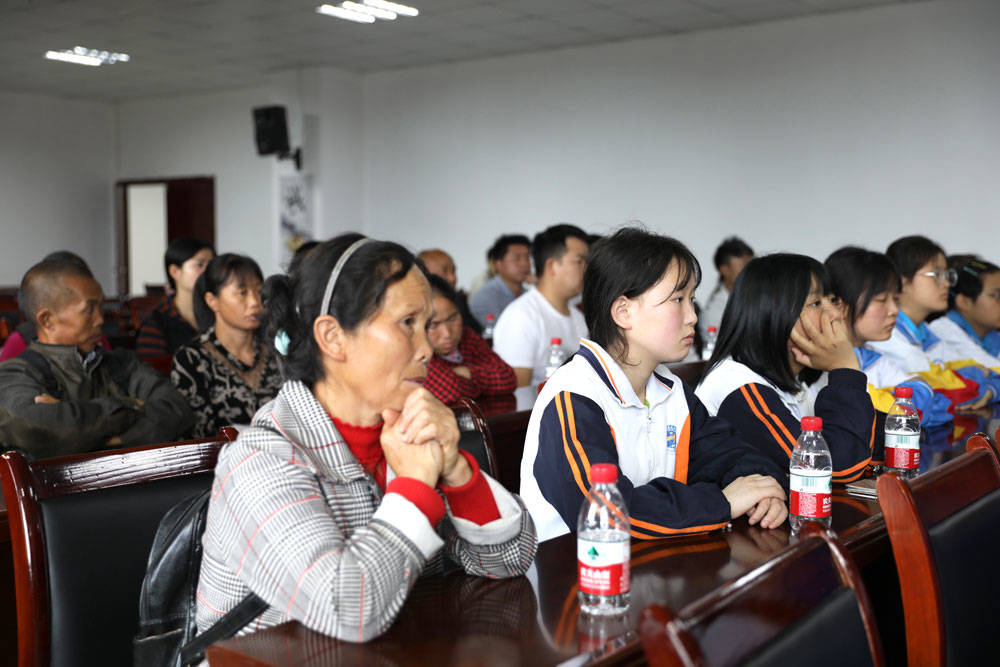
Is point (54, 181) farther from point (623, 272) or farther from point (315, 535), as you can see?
point (315, 535)

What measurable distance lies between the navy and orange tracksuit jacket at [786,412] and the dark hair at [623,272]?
1.05 ft

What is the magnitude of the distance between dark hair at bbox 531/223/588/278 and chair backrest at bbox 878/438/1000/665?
292 cm

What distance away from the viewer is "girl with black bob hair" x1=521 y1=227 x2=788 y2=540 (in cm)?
160

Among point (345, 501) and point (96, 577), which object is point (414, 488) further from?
point (96, 577)

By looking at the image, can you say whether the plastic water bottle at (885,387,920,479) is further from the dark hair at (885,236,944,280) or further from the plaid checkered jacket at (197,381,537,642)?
the dark hair at (885,236,944,280)

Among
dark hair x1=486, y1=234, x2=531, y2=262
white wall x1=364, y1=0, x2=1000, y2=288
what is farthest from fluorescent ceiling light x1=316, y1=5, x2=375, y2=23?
dark hair x1=486, y1=234, x2=531, y2=262

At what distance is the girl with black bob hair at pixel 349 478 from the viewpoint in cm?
107

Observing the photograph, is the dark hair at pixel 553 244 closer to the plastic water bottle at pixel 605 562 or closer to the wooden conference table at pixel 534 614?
the wooden conference table at pixel 534 614

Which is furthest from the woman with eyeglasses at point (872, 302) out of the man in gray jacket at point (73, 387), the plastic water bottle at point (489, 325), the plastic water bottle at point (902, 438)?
the plastic water bottle at point (489, 325)

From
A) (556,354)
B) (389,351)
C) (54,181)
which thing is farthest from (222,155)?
(389,351)

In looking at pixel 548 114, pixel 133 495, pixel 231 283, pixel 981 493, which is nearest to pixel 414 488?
pixel 133 495

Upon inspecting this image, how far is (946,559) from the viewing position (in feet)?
4.01

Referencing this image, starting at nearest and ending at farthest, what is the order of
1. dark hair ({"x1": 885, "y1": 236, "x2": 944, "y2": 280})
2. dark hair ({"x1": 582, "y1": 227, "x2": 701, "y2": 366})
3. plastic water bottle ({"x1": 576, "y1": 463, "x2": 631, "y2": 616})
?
plastic water bottle ({"x1": 576, "y1": 463, "x2": 631, "y2": 616}) → dark hair ({"x1": 582, "y1": 227, "x2": 701, "y2": 366}) → dark hair ({"x1": 885, "y1": 236, "x2": 944, "y2": 280})

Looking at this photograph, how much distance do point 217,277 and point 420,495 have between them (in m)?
2.15
